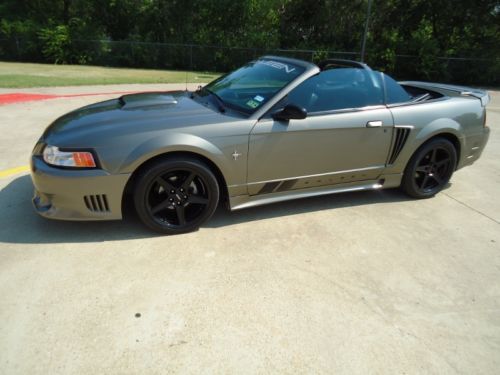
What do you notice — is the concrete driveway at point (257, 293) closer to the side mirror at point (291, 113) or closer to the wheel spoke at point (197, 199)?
the wheel spoke at point (197, 199)

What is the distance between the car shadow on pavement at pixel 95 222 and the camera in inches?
127

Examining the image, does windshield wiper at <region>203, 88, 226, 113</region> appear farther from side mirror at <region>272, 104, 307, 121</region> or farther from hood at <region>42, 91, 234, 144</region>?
side mirror at <region>272, 104, 307, 121</region>

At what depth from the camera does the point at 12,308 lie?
2414 millimetres

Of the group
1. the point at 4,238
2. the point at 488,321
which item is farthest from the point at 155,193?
the point at 488,321

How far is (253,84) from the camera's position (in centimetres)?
391

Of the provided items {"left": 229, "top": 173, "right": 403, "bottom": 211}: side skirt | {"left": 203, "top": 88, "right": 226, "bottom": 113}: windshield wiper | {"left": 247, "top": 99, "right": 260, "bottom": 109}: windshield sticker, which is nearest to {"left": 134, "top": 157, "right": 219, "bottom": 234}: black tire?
{"left": 229, "top": 173, "right": 403, "bottom": 211}: side skirt

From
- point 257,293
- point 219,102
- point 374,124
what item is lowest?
point 257,293

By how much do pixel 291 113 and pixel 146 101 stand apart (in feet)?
4.85

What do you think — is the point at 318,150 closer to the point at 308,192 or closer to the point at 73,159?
the point at 308,192

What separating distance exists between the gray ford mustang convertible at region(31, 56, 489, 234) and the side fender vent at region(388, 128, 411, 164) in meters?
0.01

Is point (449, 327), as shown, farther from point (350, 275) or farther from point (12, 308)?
point (12, 308)

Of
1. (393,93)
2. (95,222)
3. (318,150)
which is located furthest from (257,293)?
(393,93)

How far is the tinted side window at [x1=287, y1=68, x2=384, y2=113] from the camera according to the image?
3572mm

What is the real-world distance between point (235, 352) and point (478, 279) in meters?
2.04
